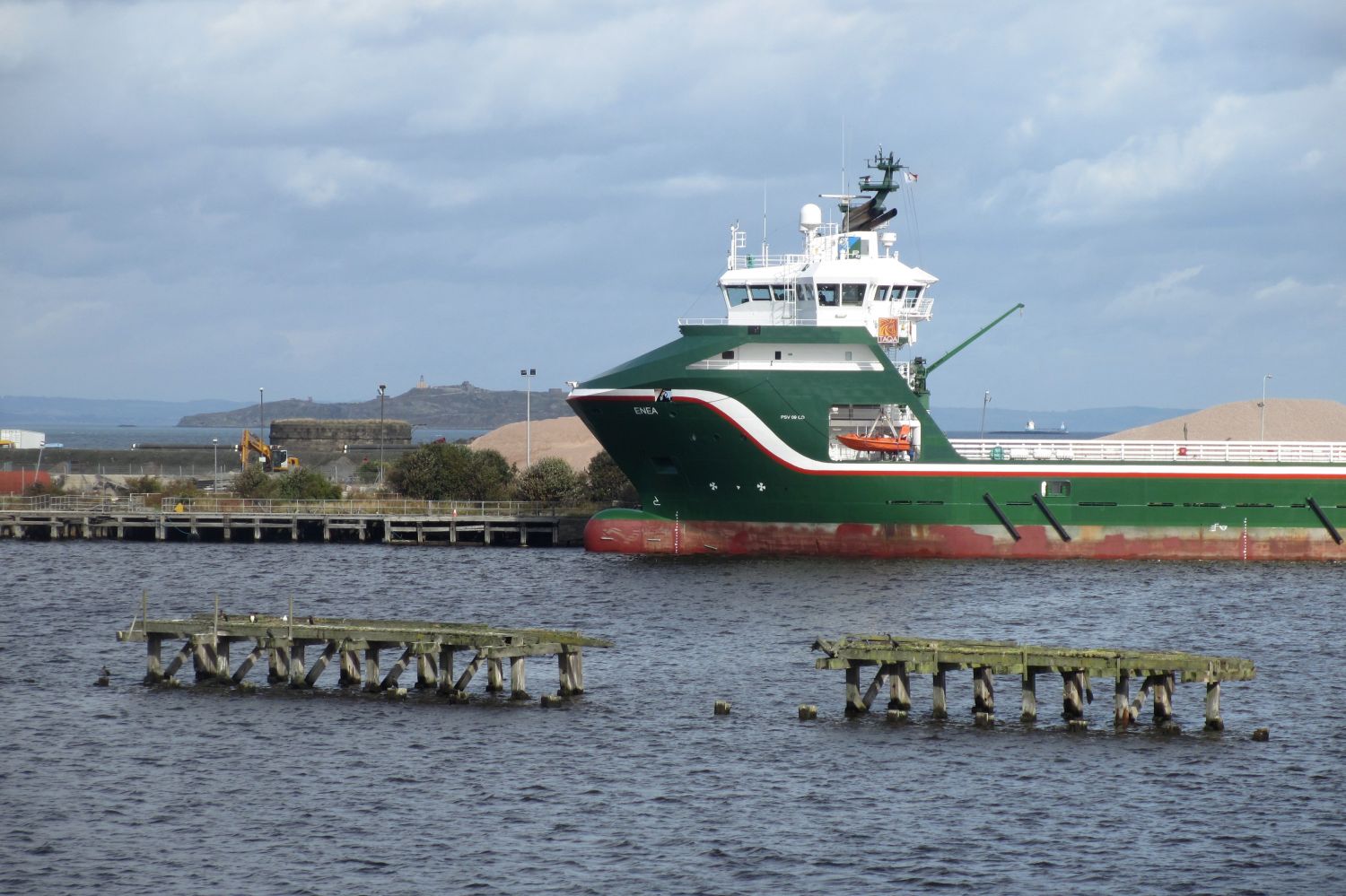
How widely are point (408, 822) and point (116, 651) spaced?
19071 millimetres

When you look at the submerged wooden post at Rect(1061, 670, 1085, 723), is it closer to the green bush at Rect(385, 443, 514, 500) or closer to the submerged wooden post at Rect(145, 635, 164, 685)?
the submerged wooden post at Rect(145, 635, 164, 685)

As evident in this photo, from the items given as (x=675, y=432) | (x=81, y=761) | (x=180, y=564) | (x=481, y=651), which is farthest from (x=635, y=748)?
(x=180, y=564)

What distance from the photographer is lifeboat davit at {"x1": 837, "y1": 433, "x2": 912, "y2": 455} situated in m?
61.5

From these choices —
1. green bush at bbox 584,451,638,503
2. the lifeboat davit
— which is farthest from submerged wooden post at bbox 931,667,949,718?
green bush at bbox 584,451,638,503

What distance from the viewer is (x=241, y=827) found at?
28641 millimetres

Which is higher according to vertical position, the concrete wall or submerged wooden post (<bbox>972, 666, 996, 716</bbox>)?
the concrete wall

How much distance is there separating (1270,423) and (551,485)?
89.2 metres

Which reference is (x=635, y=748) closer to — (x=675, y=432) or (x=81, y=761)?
(x=81, y=761)

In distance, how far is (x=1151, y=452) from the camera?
65688 millimetres

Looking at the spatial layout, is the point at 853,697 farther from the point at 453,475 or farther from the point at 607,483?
the point at 453,475

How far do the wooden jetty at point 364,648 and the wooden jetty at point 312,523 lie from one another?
35846 millimetres

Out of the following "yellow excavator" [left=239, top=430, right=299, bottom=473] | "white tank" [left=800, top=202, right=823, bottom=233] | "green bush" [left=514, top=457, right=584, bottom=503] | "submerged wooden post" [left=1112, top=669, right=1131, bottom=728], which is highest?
"white tank" [left=800, top=202, right=823, bottom=233]

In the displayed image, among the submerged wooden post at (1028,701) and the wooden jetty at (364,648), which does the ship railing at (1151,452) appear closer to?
the submerged wooden post at (1028,701)

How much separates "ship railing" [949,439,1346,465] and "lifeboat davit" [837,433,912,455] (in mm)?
2703
